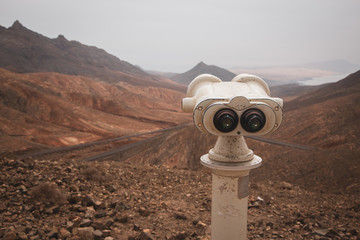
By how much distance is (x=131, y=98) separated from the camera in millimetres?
46281

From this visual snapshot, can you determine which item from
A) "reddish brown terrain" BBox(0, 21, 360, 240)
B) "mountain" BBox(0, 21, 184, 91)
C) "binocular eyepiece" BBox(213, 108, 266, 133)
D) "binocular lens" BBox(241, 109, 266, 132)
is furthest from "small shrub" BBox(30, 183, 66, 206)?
"mountain" BBox(0, 21, 184, 91)

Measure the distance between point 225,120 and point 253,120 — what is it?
269mm

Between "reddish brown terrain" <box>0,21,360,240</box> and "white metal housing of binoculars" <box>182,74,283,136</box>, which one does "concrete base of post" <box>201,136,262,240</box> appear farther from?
"reddish brown terrain" <box>0,21,360,240</box>

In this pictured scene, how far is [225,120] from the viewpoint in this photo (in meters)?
2.41

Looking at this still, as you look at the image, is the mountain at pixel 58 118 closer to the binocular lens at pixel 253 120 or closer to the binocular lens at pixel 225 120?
the binocular lens at pixel 225 120

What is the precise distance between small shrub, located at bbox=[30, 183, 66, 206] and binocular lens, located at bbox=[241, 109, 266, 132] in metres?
4.09

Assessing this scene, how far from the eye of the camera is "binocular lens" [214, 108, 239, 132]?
94.1 inches

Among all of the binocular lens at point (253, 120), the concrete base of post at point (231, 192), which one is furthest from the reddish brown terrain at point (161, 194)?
the binocular lens at point (253, 120)

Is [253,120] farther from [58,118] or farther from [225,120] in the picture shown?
[58,118]

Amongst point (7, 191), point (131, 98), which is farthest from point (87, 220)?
point (131, 98)

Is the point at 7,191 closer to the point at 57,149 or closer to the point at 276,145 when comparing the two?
the point at 57,149

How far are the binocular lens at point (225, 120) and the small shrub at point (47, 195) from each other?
153 inches

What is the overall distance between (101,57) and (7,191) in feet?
330

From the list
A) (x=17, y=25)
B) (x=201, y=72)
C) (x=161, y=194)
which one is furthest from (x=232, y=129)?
(x=201, y=72)
